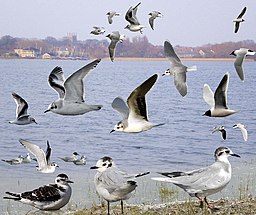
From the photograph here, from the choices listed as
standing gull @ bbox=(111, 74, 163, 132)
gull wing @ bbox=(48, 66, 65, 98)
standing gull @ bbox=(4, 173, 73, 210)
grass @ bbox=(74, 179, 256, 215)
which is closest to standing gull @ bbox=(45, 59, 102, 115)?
gull wing @ bbox=(48, 66, 65, 98)

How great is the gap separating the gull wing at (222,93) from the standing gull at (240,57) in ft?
0.57

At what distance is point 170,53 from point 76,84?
1078 mm

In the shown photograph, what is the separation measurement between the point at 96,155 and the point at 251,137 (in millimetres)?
5652

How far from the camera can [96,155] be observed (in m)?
18.4

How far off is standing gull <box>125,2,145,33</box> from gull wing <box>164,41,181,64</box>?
1.93 ft

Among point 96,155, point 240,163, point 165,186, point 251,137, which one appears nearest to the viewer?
point 165,186

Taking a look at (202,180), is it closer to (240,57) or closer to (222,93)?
(222,93)

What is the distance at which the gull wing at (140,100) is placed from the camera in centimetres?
570

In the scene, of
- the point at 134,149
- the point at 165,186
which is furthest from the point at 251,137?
the point at 165,186

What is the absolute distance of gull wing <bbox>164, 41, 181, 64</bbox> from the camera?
6.89 m

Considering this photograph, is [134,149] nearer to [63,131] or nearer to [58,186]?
[63,131]

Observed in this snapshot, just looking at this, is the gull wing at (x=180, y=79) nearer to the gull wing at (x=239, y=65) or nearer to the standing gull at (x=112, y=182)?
the gull wing at (x=239, y=65)

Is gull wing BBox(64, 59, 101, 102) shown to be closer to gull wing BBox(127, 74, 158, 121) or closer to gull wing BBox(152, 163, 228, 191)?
gull wing BBox(127, 74, 158, 121)

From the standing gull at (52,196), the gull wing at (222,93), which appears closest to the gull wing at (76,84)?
the gull wing at (222,93)
